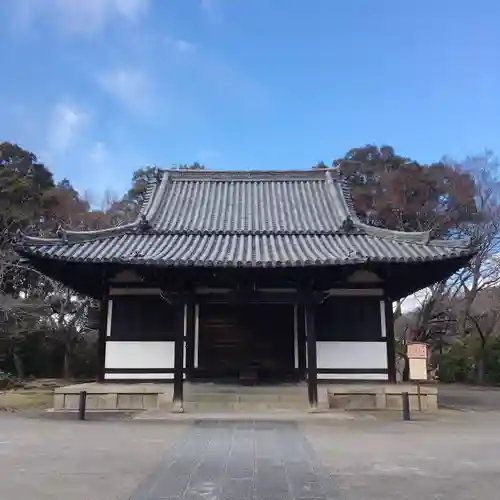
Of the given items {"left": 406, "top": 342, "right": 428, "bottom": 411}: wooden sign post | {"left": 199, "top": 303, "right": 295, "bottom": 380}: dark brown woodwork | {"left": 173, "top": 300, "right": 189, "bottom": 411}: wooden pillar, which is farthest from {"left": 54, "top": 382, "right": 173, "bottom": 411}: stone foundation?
{"left": 406, "top": 342, "right": 428, "bottom": 411}: wooden sign post

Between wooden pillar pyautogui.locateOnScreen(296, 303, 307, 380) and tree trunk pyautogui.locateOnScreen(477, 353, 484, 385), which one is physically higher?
wooden pillar pyautogui.locateOnScreen(296, 303, 307, 380)

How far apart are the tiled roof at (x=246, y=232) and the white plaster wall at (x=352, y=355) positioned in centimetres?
242

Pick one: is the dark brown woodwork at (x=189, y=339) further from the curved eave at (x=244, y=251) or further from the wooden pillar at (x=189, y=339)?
the curved eave at (x=244, y=251)

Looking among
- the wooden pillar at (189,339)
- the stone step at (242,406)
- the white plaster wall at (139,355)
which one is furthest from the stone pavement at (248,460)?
the wooden pillar at (189,339)

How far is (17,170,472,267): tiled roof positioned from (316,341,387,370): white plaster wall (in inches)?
95.1

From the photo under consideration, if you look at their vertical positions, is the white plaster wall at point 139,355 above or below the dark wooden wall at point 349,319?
below

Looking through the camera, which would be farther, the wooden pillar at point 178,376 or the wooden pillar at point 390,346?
the wooden pillar at point 390,346

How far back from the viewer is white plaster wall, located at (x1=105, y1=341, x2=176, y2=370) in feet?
39.3

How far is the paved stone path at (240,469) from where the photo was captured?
4797 millimetres

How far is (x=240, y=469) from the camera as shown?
18.9ft

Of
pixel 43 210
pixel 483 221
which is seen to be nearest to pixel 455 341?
pixel 483 221

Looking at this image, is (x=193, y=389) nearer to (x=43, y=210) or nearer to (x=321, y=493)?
(x=321, y=493)

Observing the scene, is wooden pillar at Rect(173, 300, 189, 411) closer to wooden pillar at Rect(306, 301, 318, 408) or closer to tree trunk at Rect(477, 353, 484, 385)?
wooden pillar at Rect(306, 301, 318, 408)

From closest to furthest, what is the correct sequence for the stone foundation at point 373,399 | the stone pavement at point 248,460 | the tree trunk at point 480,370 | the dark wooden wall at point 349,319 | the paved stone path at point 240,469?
the paved stone path at point 240,469 < the stone pavement at point 248,460 < the stone foundation at point 373,399 < the dark wooden wall at point 349,319 < the tree trunk at point 480,370
